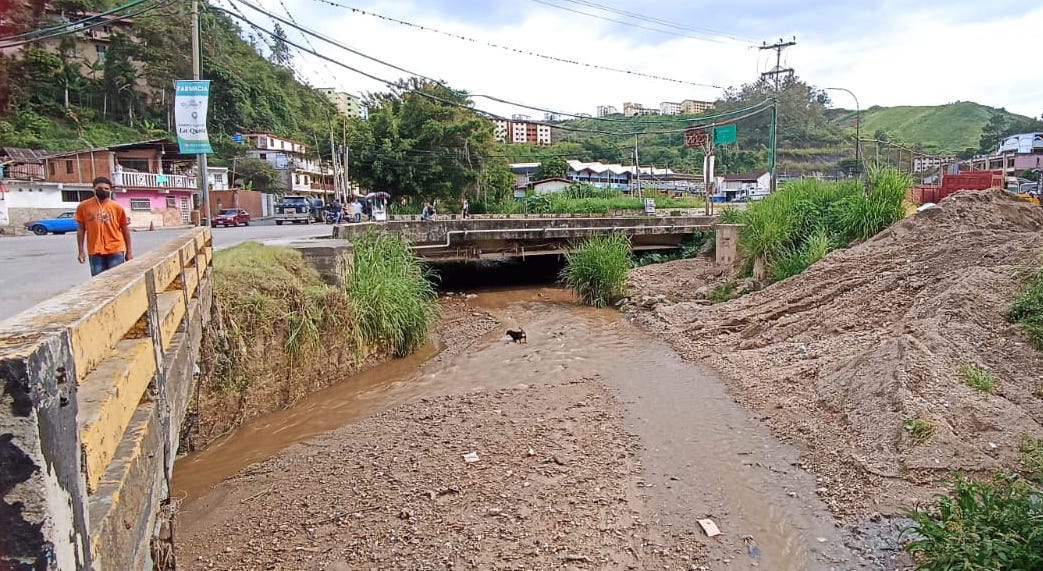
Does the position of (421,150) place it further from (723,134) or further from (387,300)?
(387,300)

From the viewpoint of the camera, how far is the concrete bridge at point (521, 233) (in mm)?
15867

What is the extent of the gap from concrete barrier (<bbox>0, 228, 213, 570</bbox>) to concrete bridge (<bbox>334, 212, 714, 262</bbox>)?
1132 cm

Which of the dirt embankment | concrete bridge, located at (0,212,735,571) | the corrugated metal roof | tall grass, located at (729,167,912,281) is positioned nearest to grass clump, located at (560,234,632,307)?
tall grass, located at (729,167,912,281)

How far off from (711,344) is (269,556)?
818 centimetres

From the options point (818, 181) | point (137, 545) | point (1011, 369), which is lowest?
point (1011, 369)

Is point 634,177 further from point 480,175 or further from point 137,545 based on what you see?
point 137,545

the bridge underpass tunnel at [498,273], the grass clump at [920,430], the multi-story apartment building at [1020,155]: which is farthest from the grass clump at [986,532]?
the multi-story apartment building at [1020,155]

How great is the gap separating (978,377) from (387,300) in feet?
26.0

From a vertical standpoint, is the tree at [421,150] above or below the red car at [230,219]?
above

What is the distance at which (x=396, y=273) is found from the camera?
10773mm

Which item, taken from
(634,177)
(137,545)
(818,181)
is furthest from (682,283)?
(634,177)

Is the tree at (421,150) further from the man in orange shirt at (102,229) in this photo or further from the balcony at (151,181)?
the man in orange shirt at (102,229)

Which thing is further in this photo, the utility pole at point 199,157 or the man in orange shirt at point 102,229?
the utility pole at point 199,157

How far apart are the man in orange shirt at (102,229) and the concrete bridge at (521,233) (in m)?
7.65
